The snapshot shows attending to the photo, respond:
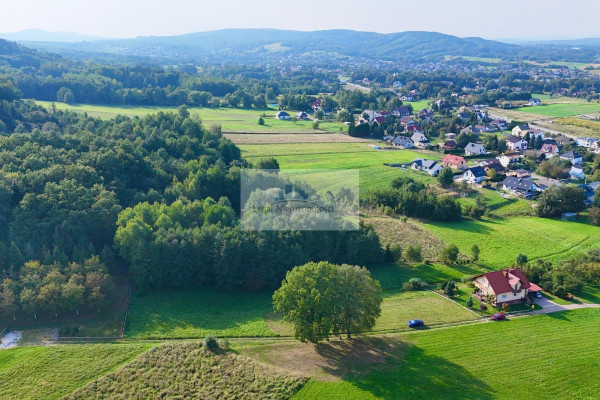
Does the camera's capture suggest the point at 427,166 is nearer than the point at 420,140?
Yes

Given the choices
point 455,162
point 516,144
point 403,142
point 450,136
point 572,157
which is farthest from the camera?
point 450,136

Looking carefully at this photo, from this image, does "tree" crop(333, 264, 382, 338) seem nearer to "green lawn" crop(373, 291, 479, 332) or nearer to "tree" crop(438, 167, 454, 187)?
"green lawn" crop(373, 291, 479, 332)

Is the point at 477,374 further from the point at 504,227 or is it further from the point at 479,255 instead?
the point at 504,227

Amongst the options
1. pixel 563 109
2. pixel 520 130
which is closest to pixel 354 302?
pixel 520 130

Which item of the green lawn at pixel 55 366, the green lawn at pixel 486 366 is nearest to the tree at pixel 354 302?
the green lawn at pixel 486 366

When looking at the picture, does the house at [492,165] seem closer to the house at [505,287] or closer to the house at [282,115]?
the house at [505,287]

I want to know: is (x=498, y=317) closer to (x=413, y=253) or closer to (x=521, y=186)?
(x=413, y=253)
